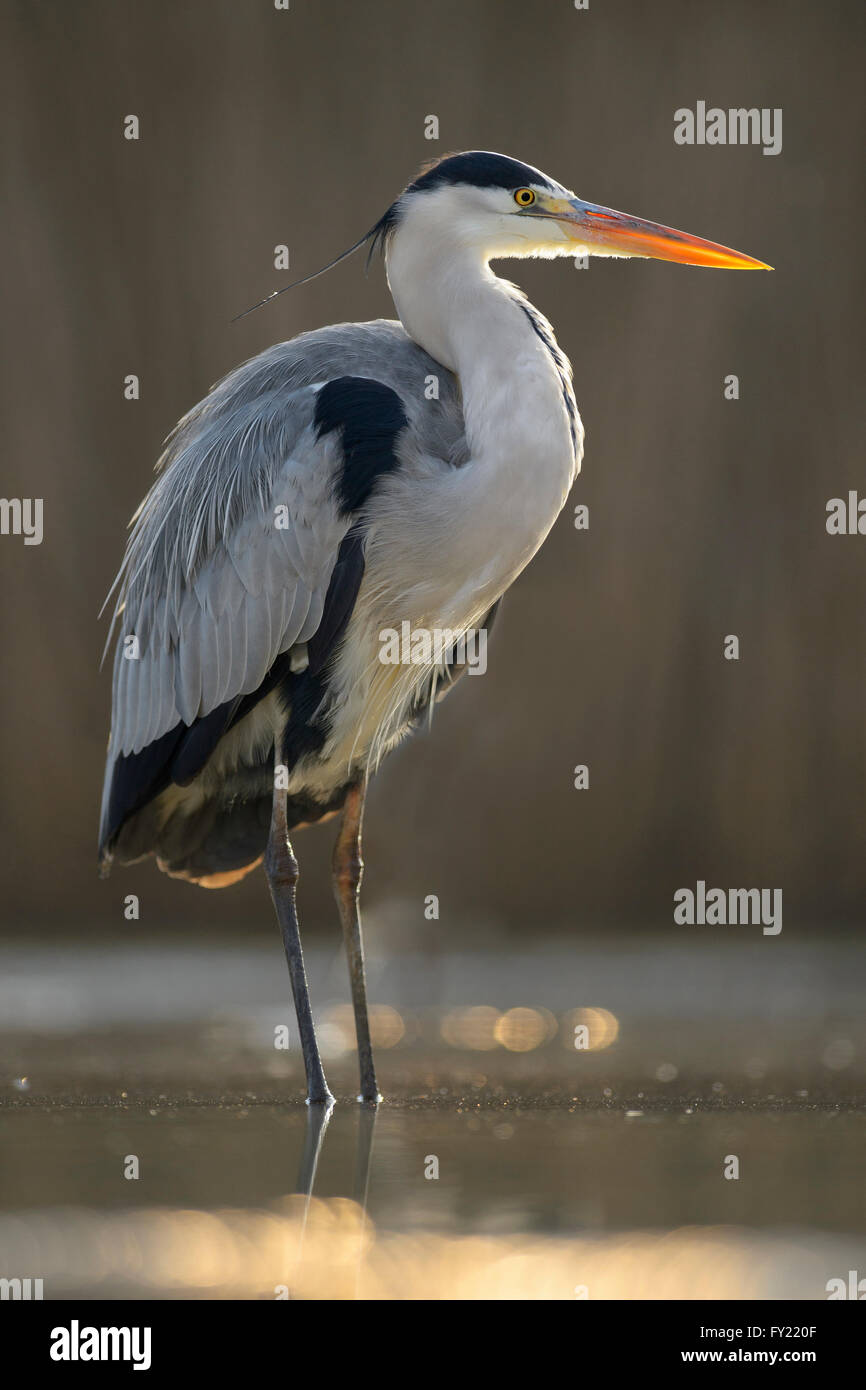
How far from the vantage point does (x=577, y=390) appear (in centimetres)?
687

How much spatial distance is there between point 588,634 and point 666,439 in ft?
2.81

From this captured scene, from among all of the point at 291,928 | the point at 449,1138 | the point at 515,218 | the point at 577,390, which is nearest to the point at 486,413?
the point at 515,218

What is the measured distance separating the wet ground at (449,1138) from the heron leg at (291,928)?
73 millimetres

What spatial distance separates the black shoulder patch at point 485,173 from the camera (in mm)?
3697

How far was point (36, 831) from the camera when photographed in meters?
6.64

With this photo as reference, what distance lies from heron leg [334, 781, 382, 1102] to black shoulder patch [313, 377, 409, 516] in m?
0.85

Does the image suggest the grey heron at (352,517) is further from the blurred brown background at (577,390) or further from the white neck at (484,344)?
the blurred brown background at (577,390)

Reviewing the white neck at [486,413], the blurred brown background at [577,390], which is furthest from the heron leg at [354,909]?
the blurred brown background at [577,390]

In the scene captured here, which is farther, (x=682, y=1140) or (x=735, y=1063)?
(x=735, y=1063)

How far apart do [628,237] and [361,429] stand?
75 cm

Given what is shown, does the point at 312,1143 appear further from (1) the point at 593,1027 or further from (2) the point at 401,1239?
(1) the point at 593,1027

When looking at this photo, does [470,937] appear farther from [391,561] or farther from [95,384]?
[391,561]

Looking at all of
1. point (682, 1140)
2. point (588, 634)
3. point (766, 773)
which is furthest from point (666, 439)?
point (682, 1140)

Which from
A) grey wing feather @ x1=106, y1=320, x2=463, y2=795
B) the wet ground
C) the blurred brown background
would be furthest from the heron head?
the blurred brown background
